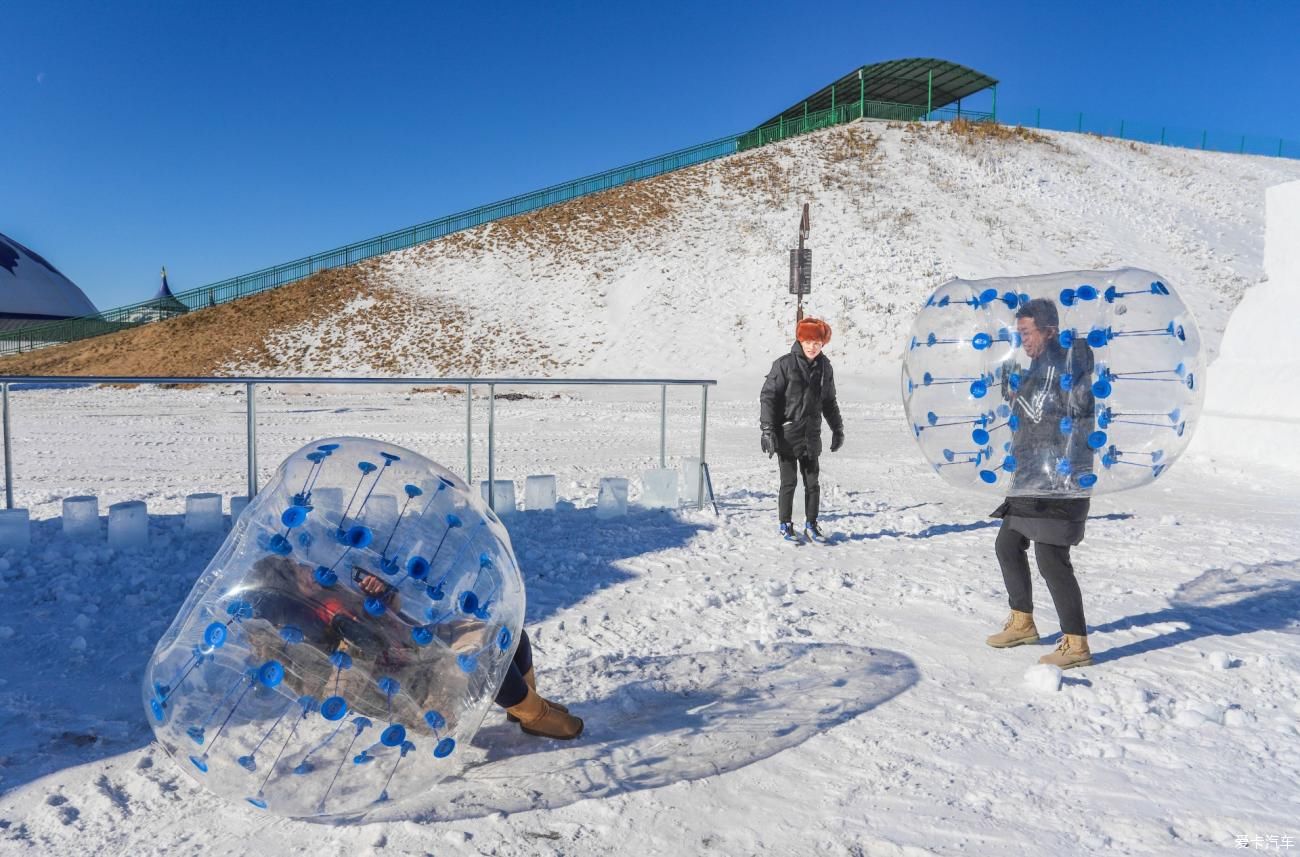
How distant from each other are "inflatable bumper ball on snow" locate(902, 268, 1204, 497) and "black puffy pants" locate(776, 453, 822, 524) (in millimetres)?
2233

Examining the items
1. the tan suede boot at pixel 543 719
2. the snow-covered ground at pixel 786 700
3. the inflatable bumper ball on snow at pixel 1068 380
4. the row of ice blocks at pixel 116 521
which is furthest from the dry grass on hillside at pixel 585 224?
the tan suede boot at pixel 543 719

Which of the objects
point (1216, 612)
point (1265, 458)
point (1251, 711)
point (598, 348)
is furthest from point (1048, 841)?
point (598, 348)

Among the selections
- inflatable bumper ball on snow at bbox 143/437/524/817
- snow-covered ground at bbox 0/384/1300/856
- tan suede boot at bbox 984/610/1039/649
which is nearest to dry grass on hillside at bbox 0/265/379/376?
snow-covered ground at bbox 0/384/1300/856

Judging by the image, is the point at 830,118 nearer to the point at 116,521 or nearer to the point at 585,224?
the point at 585,224

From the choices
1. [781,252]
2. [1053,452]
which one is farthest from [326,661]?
[781,252]

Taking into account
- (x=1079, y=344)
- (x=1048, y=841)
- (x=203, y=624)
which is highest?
(x=1079, y=344)

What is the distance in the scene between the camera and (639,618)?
450cm

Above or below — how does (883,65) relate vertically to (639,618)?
above

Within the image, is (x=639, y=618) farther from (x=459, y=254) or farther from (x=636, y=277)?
(x=459, y=254)

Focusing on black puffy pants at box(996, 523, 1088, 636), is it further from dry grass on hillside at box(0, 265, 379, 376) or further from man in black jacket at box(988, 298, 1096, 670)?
dry grass on hillside at box(0, 265, 379, 376)

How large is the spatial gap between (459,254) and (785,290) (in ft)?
44.4

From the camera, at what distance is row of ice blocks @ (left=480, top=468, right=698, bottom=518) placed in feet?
22.1

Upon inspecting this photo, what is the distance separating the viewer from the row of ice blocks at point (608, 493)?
6.74 metres

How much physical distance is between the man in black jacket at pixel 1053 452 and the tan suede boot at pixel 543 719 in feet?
6.90
